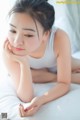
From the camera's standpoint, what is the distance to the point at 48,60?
1.26 meters

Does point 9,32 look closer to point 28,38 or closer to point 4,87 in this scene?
point 28,38

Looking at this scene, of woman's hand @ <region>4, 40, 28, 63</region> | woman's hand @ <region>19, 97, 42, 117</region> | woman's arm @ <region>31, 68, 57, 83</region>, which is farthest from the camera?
woman's arm @ <region>31, 68, 57, 83</region>

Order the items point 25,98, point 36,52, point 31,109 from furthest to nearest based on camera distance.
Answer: point 36,52
point 25,98
point 31,109

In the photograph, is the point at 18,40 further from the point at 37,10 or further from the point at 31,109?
the point at 31,109

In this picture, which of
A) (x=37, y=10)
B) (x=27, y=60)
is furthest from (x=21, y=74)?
(x=37, y=10)

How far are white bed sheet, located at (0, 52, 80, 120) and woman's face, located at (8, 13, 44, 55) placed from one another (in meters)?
0.23

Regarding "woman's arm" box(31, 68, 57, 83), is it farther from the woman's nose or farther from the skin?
the woman's nose

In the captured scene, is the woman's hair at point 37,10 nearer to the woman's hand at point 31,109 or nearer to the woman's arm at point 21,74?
the woman's arm at point 21,74

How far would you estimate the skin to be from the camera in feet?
3.32

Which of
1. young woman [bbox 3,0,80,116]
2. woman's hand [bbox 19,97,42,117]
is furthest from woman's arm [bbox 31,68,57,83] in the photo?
woman's hand [bbox 19,97,42,117]

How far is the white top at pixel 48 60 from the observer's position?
3.95 ft

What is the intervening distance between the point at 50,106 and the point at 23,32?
12.6 inches

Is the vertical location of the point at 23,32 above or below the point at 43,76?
above

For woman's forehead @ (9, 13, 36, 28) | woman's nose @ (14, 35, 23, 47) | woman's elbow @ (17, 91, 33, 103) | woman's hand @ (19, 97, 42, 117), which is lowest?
woman's elbow @ (17, 91, 33, 103)
